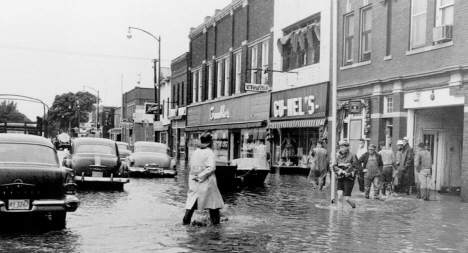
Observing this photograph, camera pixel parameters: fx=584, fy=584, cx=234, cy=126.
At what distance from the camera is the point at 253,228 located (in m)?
10.3

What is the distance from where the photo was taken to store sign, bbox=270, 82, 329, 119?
1014 inches

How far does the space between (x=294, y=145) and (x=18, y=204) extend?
68.6 feet

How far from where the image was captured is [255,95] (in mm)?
33750

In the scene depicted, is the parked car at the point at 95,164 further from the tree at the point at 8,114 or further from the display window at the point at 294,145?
the tree at the point at 8,114

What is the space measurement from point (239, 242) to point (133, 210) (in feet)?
15.4

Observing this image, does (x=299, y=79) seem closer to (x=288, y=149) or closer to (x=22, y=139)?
(x=288, y=149)

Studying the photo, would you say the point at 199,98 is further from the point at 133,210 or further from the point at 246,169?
the point at 133,210

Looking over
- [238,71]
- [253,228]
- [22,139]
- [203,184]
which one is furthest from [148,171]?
[238,71]

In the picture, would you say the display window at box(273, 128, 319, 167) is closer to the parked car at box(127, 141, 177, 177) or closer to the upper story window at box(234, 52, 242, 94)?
the parked car at box(127, 141, 177, 177)

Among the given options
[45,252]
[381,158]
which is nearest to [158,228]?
[45,252]

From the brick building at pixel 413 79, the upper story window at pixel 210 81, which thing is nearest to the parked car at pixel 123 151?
the brick building at pixel 413 79

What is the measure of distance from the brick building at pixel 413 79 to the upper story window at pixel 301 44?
14.4ft

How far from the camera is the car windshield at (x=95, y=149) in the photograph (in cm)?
1838

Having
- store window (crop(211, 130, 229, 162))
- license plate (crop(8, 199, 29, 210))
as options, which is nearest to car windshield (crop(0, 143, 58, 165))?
license plate (crop(8, 199, 29, 210))
